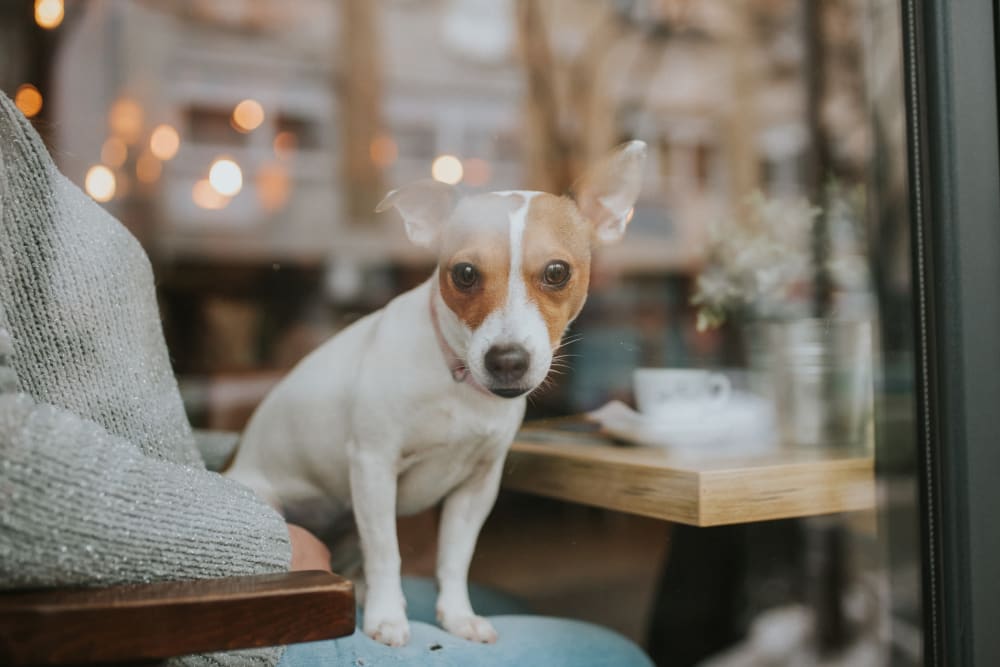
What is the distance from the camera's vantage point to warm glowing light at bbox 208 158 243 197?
3.69 meters

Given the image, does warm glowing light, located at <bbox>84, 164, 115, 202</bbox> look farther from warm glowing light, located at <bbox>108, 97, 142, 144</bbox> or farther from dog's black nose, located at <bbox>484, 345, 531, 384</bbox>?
warm glowing light, located at <bbox>108, 97, 142, 144</bbox>

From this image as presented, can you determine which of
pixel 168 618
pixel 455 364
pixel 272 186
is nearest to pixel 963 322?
pixel 455 364

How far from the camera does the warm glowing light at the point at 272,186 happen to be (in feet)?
15.6

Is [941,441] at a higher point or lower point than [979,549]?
higher

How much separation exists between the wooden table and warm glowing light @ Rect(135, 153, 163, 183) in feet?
12.1

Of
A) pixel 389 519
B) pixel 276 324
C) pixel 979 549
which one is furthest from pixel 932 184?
pixel 276 324

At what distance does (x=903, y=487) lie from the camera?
100 centimetres

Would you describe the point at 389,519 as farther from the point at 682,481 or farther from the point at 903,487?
the point at 903,487

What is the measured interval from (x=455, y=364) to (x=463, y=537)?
220 millimetres

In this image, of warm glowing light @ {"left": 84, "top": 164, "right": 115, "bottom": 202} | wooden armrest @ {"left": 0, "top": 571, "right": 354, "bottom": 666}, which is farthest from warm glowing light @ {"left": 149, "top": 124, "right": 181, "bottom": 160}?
wooden armrest @ {"left": 0, "top": 571, "right": 354, "bottom": 666}

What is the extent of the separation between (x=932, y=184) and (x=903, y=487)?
0.39 meters

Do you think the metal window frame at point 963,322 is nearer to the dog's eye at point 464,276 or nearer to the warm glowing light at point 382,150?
the dog's eye at point 464,276

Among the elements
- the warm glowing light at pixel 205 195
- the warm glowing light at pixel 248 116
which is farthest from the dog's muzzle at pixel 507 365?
the warm glowing light at pixel 248 116

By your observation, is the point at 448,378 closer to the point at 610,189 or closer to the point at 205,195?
the point at 610,189
